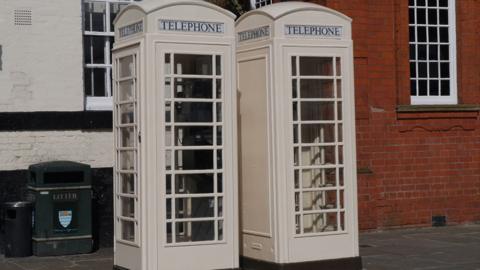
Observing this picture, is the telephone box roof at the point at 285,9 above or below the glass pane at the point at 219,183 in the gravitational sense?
above

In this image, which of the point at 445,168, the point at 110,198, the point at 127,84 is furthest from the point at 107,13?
the point at 445,168

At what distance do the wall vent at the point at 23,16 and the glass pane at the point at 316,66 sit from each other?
14.5ft

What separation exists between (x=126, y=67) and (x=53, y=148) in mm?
3114

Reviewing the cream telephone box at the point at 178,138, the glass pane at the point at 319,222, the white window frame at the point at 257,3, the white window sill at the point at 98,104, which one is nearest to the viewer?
the cream telephone box at the point at 178,138

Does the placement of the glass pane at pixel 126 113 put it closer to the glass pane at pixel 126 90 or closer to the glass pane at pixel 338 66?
the glass pane at pixel 126 90

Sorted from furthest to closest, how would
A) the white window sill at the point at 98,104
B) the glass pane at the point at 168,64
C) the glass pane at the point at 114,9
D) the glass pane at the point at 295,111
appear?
the glass pane at the point at 114,9
the white window sill at the point at 98,104
the glass pane at the point at 295,111
the glass pane at the point at 168,64

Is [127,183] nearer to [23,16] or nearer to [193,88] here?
[193,88]

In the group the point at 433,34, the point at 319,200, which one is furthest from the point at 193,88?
the point at 433,34

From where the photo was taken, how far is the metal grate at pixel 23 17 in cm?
1218

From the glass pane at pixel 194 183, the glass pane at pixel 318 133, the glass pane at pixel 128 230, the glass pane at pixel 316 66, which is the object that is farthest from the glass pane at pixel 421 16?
the glass pane at pixel 128 230

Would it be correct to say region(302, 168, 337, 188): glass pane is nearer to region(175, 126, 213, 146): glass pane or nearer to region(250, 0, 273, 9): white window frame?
region(175, 126, 213, 146): glass pane

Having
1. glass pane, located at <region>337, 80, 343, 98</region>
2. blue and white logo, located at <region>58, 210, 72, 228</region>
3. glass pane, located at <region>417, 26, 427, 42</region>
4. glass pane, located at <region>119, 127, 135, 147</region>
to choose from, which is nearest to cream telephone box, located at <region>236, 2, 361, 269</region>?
glass pane, located at <region>337, 80, 343, 98</region>

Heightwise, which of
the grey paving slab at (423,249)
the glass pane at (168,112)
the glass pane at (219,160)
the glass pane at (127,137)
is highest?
the glass pane at (168,112)

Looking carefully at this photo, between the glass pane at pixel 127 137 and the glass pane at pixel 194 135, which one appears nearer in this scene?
the glass pane at pixel 194 135
